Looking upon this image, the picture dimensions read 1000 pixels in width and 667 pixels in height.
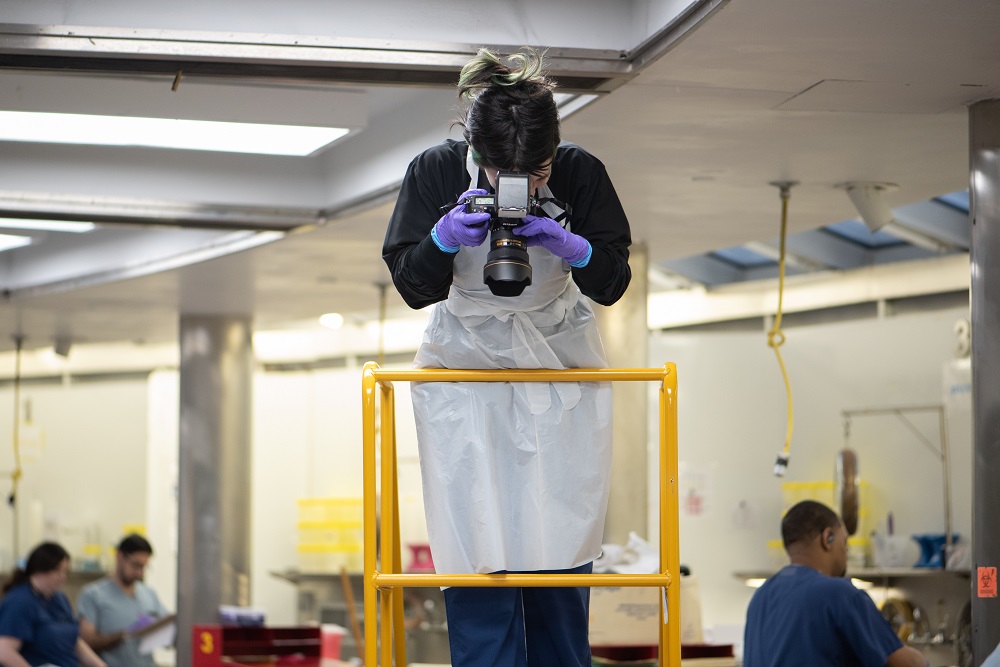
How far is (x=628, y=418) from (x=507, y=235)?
516 cm

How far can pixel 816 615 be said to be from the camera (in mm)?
4684

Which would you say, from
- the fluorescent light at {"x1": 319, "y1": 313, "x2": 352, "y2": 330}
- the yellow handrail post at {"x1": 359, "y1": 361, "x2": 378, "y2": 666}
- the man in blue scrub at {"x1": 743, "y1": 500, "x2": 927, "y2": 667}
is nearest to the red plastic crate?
the man in blue scrub at {"x1": 743, "y1": 500, "x2": 927, "y2": 667}

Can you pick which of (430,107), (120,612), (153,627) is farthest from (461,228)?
(120,612)

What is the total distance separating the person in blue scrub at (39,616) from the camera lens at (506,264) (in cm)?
516

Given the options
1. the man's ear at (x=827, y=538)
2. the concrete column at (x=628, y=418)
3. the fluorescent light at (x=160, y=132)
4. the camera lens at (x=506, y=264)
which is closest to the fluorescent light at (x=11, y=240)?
Result: the fluorescent light at (x=160, y=132)

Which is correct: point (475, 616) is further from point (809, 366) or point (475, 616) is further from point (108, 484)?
point (108, 484)

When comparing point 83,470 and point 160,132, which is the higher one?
point 160,132

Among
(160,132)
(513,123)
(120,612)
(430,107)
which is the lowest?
(120,612)

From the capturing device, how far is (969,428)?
8.38 meters

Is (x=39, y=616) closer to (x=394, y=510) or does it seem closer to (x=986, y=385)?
(x=394, y=510)

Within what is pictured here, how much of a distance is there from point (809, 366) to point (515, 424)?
7160 mm

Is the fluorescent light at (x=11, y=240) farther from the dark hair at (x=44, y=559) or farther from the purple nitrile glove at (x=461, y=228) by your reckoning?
the purple nitrile glove at (x=461, y=228)

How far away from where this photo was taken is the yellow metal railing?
2980mm

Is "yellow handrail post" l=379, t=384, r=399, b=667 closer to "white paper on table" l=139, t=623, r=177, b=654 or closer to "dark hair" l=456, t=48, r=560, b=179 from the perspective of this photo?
"dark hair" l=456, t=48, r=560, b=179
